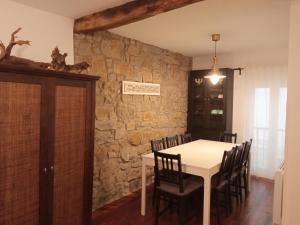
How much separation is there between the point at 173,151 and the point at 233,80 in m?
2.30

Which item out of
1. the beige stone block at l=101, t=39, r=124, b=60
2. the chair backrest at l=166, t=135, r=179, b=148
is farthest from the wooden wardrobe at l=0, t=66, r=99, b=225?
the chair backrest at l=166, t=135, r=179, b=148

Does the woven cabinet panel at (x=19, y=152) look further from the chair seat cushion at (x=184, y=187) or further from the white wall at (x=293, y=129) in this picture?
the white wall at (x=293, y=129)

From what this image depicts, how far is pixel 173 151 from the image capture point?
11.7 feet

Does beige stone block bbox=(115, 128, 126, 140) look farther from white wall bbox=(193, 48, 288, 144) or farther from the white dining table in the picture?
white wall bbox=(193, 48, 288, 144)

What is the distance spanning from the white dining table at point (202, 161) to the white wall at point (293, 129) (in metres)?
0.80

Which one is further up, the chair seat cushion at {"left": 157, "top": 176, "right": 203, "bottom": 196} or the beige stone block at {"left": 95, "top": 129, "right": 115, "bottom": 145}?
the beige stone block at {"left": 95, "top": 129, "right": 115, "bottom": 145}

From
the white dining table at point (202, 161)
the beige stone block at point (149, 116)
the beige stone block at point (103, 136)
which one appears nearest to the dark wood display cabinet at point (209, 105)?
the white dining table at point (202, 161)

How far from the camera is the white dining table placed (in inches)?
108

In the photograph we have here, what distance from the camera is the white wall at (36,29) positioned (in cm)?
243

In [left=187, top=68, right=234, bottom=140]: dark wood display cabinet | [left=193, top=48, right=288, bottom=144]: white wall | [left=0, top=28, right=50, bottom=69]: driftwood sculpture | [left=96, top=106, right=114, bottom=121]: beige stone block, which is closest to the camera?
[left=0, top=28, right=50, bottom=69]: driftwood sculpture

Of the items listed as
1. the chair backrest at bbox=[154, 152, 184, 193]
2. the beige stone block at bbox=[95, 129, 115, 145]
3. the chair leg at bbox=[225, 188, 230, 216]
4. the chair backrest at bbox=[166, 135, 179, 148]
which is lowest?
the chair leg at bbox=[225, 188, 230, 216]

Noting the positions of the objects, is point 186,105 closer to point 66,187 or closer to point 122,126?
point 122,126

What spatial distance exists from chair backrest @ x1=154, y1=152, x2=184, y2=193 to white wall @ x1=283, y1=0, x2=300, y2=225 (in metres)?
1.06

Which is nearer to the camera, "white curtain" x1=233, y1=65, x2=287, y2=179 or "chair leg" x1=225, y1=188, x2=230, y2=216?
"chair leg" x1=225, y1=188, x2=230, y2=216
